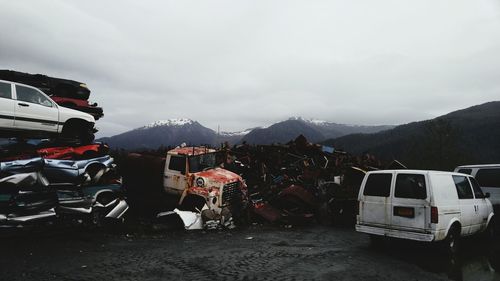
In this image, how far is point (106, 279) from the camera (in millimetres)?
6461

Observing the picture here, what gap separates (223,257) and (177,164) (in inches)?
229

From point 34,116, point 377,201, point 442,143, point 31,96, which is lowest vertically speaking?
point 377,201

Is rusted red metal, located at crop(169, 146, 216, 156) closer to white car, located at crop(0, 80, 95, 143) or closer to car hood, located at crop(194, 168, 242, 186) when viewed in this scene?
car hood, located at crop(194, 168, 242, 186)

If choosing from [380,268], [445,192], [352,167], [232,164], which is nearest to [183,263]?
[380,268]

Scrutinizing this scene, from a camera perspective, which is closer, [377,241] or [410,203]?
[410,203]

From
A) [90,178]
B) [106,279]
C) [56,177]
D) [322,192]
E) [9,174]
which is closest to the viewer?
[106,279]

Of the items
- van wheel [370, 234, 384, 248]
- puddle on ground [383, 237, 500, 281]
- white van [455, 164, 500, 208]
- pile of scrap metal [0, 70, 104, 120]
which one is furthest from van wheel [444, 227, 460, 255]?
pile of scrap metal [0, 70, 104, 120]

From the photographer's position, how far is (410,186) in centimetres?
817

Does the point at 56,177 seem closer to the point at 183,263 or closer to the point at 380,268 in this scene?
the point at 183,263

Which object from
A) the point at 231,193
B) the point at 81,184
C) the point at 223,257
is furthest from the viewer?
the point at 231,193

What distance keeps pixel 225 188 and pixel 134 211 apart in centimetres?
442

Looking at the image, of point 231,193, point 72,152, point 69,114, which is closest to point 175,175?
point 231,193

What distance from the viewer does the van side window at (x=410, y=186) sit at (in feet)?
26.2

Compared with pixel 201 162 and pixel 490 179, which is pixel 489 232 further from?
pixel 201 162
